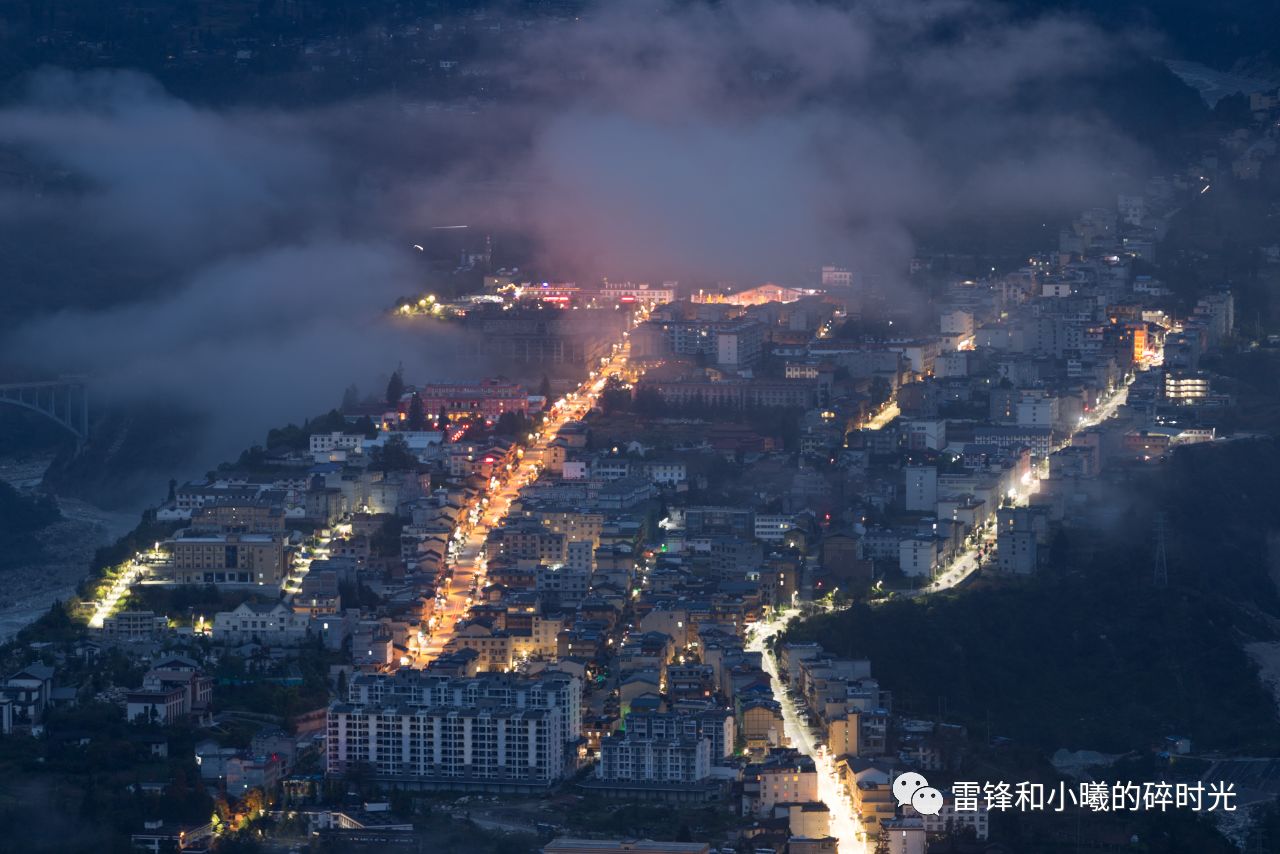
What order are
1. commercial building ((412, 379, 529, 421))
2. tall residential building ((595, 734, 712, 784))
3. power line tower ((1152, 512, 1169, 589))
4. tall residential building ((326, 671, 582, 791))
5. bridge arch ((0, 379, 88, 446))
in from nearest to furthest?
tall residential building ((595, 734, 712, 784)), tall residential building ((326, 671, 582, 791)), power line tower ((1152, 512, 1169, 589)), commercial building ((412, 379, 529, 421)), bridge arch ((0, 379, 88, 446))

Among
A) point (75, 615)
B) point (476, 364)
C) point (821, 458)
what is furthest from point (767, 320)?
point (75, 615)

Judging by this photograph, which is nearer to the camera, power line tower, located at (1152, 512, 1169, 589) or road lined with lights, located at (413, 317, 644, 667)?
road lined with lights, located at (413, 317, 644, 667)

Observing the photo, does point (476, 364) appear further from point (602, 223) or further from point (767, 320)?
point (602, 223)

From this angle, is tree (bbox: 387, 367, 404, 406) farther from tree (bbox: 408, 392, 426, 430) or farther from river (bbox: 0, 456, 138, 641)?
river (bbox: 0, 456, 138, 641)

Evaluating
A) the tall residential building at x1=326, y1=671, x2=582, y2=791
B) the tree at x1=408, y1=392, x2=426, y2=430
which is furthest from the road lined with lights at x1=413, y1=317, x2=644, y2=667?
the tall residential building at x1=326, y1=671, x2=582, y2=791

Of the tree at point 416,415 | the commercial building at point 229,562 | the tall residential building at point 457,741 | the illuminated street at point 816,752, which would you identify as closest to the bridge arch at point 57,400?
the tree at point 416,415

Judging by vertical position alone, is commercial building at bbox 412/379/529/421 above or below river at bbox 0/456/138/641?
above
